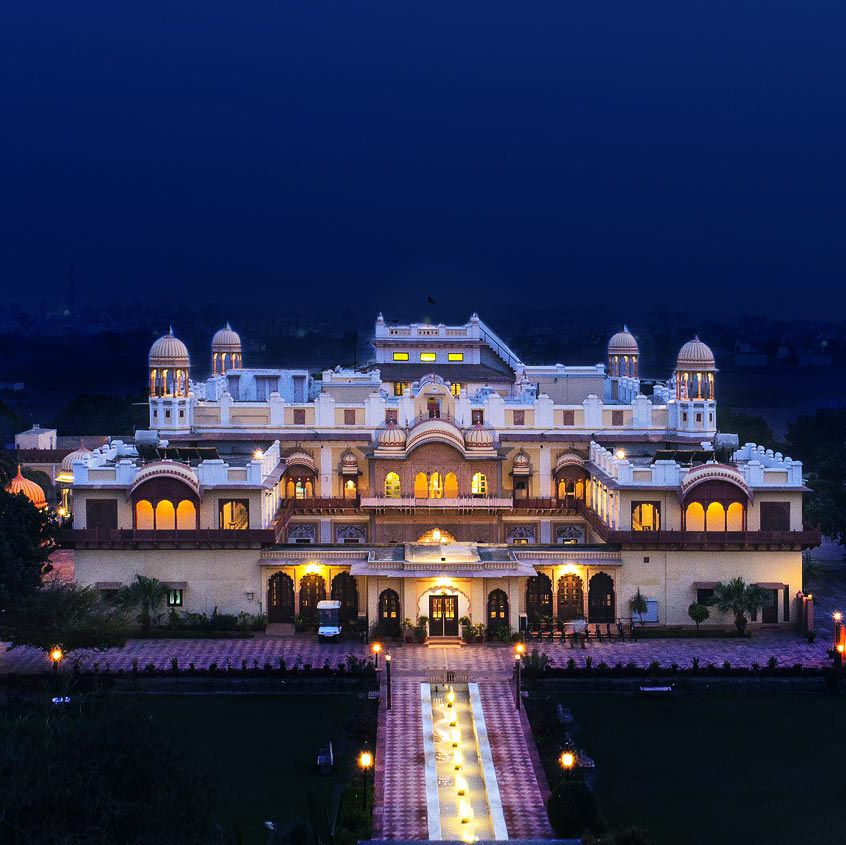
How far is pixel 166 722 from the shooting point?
31.0m

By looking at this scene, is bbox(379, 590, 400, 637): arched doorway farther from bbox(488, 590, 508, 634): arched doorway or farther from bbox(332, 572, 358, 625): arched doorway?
bbox(488, 590, 508, 634): arched doorway

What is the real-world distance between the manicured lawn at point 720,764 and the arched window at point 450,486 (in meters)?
16.1

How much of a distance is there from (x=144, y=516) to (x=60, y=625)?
24.8 feet

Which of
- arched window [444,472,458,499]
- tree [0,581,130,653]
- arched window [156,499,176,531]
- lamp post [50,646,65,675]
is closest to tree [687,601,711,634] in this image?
arched window [444,472,458,499]

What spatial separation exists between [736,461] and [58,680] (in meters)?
22.2

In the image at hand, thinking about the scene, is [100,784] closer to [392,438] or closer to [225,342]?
[392,438]

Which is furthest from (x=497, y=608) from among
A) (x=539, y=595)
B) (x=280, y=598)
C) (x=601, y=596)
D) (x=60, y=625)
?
(x=60, y=625)

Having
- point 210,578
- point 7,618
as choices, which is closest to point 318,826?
point 7,618

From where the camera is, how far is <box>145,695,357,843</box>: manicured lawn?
2608 cm

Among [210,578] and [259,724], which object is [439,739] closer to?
[259,724]

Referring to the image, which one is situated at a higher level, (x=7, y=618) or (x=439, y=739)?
(x=7, y=618)

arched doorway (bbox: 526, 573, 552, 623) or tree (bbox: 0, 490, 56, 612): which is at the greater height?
tree (bbox: 0, 490, 56, 612)

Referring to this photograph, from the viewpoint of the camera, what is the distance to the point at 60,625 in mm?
33969

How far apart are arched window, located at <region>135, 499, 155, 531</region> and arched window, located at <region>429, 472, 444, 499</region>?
11.7 metres
